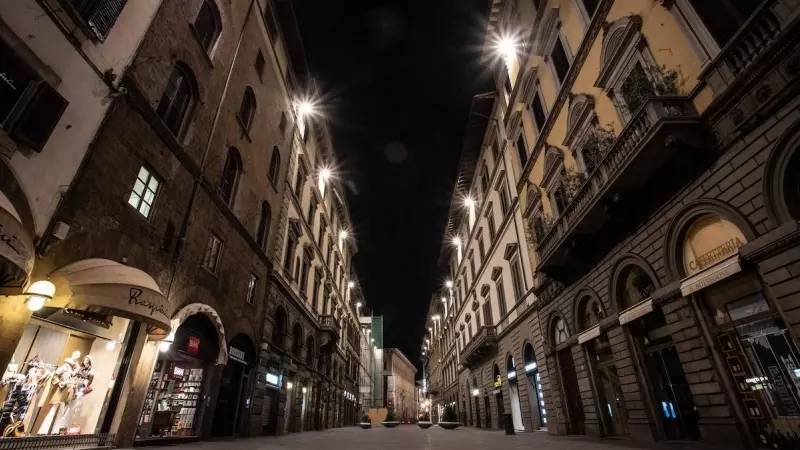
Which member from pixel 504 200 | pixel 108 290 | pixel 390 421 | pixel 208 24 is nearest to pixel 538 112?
pixel 504 200

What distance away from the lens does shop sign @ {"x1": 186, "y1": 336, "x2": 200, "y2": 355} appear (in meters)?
11.4

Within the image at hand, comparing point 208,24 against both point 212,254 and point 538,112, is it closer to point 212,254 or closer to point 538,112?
point 212,254

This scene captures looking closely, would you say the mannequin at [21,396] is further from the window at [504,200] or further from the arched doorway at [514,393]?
the window at [504,200]

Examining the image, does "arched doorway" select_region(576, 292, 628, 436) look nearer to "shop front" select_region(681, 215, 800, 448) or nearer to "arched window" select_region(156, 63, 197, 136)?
"shop front" select_region(681, 215, 800, 448)

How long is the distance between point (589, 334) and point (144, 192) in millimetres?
14419

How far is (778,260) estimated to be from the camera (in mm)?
6355

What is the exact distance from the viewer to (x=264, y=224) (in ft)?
59.8

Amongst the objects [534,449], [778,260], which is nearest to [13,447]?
[534,449]

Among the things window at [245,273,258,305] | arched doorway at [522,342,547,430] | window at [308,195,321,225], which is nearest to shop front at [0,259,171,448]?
window at [245,273,258,305]

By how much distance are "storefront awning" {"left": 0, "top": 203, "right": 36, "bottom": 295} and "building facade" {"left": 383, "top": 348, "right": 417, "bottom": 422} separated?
71.2m

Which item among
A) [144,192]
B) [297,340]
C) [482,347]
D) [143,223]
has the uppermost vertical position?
[144,192]

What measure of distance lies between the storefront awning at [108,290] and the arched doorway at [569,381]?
1423 cm

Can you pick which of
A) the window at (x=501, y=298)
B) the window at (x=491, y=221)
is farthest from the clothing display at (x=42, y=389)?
the window at (x=491, y=221)

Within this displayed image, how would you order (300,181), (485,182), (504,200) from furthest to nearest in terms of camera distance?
(485,182), (300,181), (504,200)
